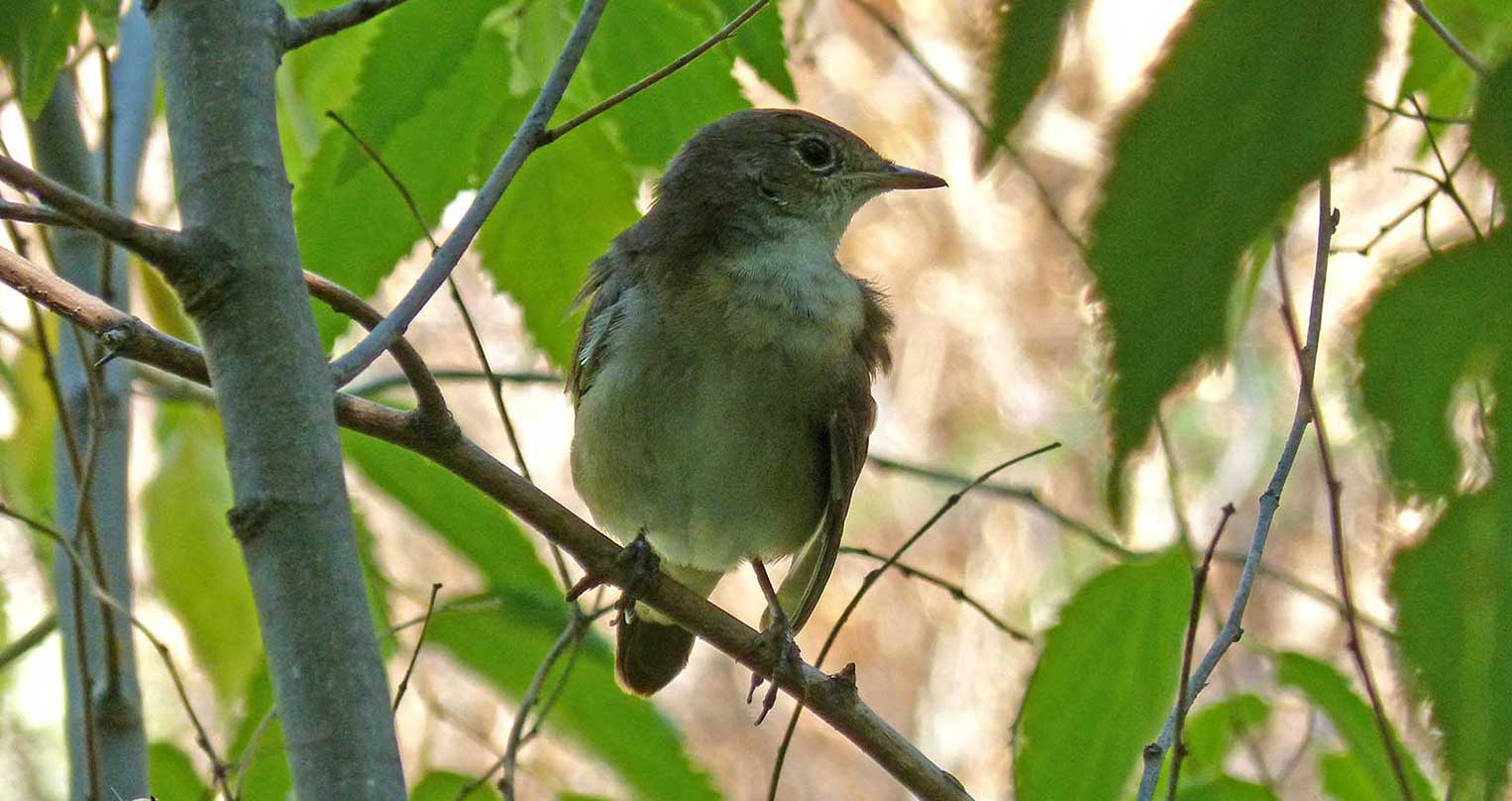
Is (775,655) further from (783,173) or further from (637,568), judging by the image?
(783,173)

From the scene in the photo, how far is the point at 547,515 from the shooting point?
2.20 metres

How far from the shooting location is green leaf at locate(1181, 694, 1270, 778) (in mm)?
3123

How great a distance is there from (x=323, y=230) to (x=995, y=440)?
968cm

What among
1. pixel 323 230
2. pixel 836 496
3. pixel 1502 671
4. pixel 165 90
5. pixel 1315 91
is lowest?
pixel 1502 671

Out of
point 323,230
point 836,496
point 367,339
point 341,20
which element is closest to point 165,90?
point 341,20

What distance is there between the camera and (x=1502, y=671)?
0.74 meters

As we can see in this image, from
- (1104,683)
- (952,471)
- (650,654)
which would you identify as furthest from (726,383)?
(952,471)

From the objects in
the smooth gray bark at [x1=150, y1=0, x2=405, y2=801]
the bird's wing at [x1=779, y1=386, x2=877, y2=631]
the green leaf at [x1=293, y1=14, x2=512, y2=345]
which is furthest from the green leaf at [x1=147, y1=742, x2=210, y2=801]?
the smooth gray bark at [x1=150, y1=0, x2=405, y2=801]

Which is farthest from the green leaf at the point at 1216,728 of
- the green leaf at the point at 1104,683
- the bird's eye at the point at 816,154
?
the bird's eye at the point at 816,154

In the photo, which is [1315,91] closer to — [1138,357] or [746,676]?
[1138,357]

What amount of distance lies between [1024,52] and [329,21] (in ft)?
4.20

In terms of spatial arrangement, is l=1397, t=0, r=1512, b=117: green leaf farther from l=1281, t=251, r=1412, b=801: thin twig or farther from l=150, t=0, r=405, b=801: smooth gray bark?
l=150, t=0, r=405, b=801: smooth gray bark

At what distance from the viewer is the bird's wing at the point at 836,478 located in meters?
3.77

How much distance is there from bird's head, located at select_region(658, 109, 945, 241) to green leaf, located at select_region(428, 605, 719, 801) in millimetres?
1425
